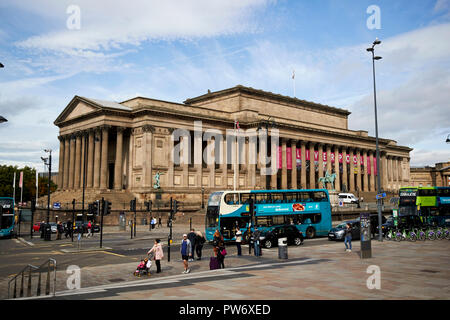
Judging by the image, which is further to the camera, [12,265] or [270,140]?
[270,140]

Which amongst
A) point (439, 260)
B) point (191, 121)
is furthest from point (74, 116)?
point (439, 260)

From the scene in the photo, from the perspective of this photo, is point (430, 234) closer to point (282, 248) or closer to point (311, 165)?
point (282, 248)

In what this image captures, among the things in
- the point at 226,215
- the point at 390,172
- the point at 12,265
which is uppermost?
the point at 390,172

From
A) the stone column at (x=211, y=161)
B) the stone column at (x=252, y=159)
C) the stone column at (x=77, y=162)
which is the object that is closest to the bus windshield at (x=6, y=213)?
the stone column at (x=77, y=162)

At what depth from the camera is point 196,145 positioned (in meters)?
65.4

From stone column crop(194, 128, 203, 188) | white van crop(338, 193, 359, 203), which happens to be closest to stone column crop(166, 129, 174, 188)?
stone column crop(194, 128, 203, 188)

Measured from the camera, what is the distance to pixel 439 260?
20.5 metres

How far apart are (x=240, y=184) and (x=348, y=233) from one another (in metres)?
45.9

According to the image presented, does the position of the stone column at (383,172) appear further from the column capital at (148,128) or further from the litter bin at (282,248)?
the litter bin at (282,248)

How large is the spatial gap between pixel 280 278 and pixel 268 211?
1785 cm
